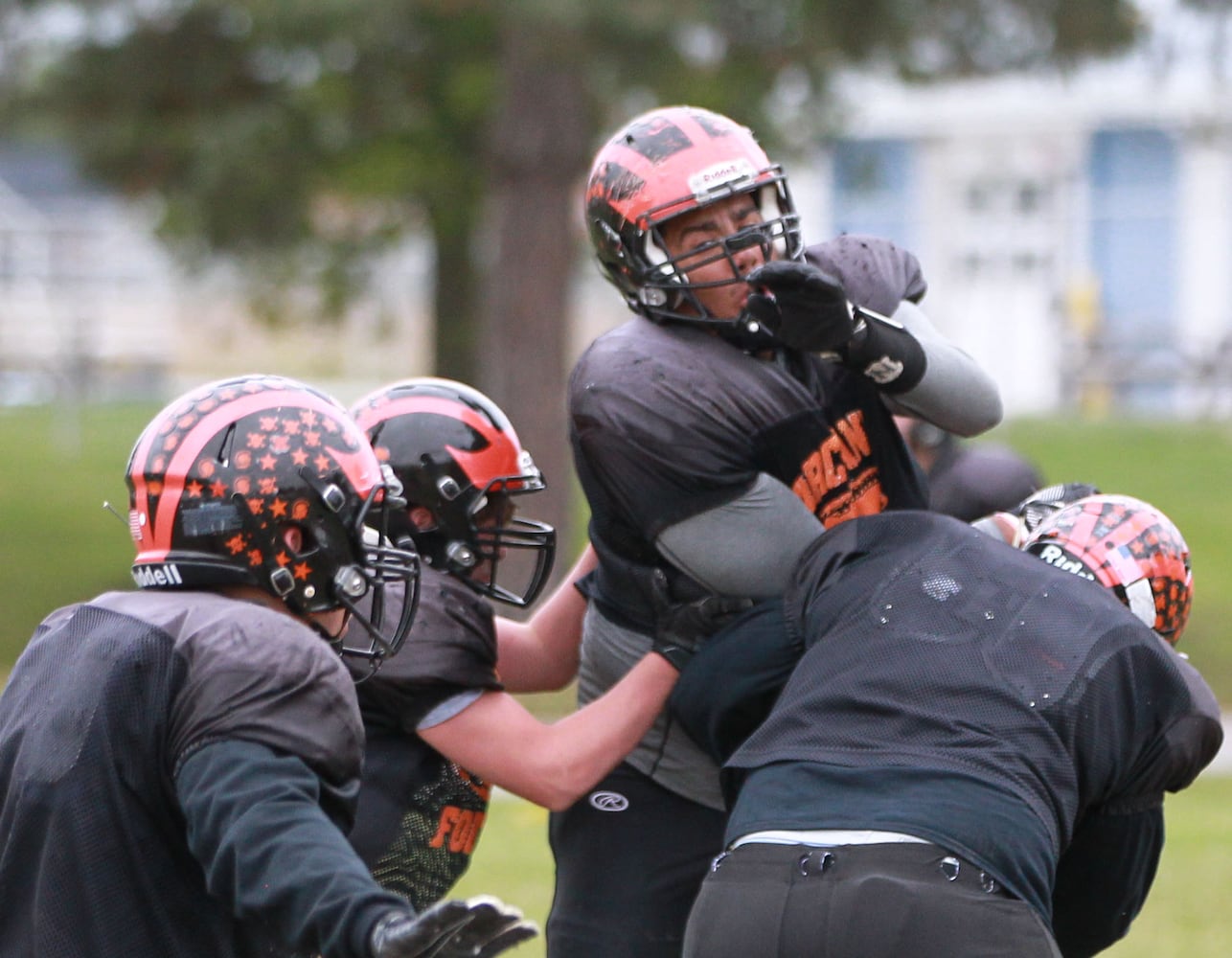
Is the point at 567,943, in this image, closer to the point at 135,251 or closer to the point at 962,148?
the point at 962,148

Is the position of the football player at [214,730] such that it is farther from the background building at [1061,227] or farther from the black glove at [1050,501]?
the background building at [1061,227]

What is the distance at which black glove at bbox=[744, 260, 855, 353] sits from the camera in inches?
115

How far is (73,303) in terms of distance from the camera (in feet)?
107

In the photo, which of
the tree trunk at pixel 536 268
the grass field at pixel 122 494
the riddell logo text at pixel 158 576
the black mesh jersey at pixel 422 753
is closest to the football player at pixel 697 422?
the black mesh jersey at pixel 422 753

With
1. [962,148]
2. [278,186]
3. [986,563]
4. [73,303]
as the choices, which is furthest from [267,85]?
[73,303]

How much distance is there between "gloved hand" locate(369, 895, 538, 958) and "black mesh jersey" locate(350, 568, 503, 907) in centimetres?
108

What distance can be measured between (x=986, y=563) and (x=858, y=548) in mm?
206

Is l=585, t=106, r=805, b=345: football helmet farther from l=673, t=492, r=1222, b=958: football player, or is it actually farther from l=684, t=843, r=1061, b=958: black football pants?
l=684, t=843, r=1061, b=958: black football pants

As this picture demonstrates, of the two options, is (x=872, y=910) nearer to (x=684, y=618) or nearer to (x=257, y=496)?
(x=684, y=618)

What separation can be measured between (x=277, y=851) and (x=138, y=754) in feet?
0.98

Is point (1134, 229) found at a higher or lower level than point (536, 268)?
lower

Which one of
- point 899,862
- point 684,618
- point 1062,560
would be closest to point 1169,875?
point 1062,560

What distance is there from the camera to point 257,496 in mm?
2623

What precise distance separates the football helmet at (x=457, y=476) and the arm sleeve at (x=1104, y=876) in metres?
1.13
